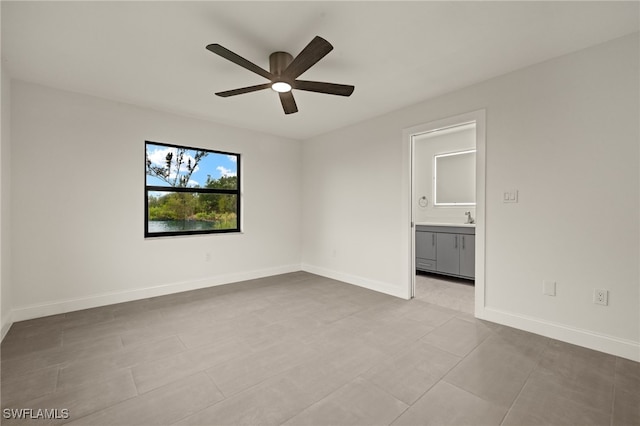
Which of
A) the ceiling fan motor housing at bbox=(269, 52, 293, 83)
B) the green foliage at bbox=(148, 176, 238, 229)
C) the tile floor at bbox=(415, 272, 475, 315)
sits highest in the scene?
the ceiling fan motor housing at bbox=(269, 52, 293, 83)

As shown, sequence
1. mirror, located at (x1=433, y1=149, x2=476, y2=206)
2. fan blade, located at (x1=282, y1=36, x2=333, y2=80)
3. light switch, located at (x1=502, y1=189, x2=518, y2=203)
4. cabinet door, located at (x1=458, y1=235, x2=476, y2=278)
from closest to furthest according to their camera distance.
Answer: fan blade, located at (x1=282, y1=36, x2=333, y2=80)
light switch, located at (x1=502, y1=189, x2=518, y2=203)
cabinet door, located at (x1=458, y1=235, x2=476, y2=278)
mirror, located at (x1=433, y1=149, x2=476, y2=206)

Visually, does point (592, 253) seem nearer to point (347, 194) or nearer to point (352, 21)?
point (352, 21)

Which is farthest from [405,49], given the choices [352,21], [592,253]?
[592,253]

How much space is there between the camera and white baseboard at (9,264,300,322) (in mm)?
2936

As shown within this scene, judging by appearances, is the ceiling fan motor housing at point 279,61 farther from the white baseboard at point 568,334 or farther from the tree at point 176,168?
the white baseboard at point 568,334

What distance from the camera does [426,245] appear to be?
187 inches

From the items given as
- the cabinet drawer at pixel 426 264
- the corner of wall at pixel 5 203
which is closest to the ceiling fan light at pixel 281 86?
the corner of wall at pixel 5 203

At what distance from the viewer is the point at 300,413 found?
1587mm

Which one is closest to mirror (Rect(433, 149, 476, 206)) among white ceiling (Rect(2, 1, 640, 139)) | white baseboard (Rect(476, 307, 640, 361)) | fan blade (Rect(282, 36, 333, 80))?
white ceiling (Rect(2, 1, 640, 139))

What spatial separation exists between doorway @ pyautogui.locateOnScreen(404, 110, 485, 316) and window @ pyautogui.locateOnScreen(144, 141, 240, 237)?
2706mm

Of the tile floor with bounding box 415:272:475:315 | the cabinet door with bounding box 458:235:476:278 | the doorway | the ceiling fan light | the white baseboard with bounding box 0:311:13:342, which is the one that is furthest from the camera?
the cabinet door with bounding box 458:235:476:278

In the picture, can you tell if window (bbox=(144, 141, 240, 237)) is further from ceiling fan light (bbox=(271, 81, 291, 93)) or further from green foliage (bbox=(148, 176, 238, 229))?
ceiling fan light (bbox=(271, 81, 291, 93))

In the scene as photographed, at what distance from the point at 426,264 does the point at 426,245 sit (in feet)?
1.03

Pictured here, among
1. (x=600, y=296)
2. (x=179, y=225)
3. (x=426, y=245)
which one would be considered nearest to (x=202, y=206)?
(x=179, y=225)
